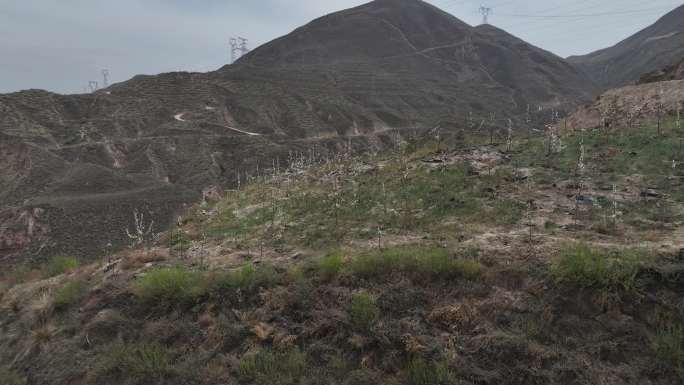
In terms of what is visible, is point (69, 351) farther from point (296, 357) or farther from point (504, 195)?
point (504, 195)

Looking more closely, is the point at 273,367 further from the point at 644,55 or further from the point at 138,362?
the point at 644,55

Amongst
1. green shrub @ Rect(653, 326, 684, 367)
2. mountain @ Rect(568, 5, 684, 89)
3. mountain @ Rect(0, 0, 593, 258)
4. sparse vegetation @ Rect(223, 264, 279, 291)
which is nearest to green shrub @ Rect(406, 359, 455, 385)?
green shrub @ Rect(653, 326, 684, 367)

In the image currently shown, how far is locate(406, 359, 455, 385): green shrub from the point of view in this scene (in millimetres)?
4922

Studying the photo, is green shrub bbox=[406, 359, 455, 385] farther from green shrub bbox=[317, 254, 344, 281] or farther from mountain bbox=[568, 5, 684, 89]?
mountain bbox=[568, 5, 684, 89]

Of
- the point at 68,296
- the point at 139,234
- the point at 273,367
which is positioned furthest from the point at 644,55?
the point at 68,296

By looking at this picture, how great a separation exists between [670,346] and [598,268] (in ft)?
3.73

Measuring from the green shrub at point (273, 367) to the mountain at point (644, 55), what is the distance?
91.3 m

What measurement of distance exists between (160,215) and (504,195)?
21120 mm

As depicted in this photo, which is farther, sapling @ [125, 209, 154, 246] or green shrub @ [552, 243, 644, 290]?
sapling @ [125, 209, 154, 246]

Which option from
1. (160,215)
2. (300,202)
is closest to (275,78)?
(160,215)

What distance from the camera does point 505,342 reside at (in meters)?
5.14

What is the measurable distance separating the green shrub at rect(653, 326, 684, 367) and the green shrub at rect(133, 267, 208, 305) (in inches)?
252

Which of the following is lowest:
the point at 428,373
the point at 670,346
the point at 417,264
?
the point at 428,373

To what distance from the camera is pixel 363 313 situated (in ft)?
19.8
